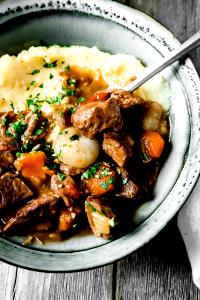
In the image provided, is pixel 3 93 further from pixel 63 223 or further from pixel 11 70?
pixel 63 223

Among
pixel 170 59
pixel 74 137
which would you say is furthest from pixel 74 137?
pixel 170 59

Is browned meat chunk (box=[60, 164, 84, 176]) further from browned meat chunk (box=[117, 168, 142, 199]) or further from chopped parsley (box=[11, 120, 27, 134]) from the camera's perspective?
chopped parsley (box=[11, 120, 27, 134])

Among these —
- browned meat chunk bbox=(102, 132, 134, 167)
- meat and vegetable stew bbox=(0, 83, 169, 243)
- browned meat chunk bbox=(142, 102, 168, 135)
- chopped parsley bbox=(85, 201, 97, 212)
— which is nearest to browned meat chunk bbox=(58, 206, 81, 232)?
meat and vegetable stew bbox=(0, 83, 169, 243)

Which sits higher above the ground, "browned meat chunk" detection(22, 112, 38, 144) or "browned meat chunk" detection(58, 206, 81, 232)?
"browned meat chunk" detection(22, 112, 38, 144)

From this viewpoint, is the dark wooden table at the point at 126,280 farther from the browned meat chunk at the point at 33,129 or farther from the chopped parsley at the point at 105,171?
the browned meat chunk at the point at 33,129

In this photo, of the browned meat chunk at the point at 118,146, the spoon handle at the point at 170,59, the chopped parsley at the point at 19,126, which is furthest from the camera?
Result: the chopped parsley at the point at 19,126

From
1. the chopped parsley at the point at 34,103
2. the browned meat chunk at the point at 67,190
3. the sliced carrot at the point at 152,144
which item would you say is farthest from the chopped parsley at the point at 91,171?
the chopped parsley at the point at 34,103
